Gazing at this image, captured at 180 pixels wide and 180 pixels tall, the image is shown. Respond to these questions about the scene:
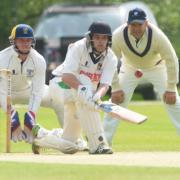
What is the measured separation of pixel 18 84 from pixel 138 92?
575 inches

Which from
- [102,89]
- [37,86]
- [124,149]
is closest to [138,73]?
[124,149]

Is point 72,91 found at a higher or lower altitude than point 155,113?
higher

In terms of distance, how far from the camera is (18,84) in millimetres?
15484

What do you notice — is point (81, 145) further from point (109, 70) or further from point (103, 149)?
point (109, 70)

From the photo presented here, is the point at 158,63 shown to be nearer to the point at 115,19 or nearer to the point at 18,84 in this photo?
the point at 18,84

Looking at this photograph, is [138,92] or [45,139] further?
[138,92]

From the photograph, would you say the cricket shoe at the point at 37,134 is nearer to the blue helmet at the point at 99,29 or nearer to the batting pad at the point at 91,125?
the batting pad at the point at 91,125

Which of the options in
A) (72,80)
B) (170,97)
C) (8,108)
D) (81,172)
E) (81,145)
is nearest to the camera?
(81,172)

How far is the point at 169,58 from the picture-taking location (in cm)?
1498

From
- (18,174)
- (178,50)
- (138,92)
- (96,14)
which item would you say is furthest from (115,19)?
(18,174)

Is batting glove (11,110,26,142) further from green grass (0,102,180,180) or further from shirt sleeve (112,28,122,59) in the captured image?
shirt sleeve (112,28,122,59)

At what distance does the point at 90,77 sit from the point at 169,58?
1.61m

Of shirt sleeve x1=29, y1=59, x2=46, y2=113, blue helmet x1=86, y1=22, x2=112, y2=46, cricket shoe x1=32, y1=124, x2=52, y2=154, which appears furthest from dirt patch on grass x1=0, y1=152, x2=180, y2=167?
shirt sleeve x1=29, y1=59, x2=46, y2=113

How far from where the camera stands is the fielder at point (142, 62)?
14.8m
